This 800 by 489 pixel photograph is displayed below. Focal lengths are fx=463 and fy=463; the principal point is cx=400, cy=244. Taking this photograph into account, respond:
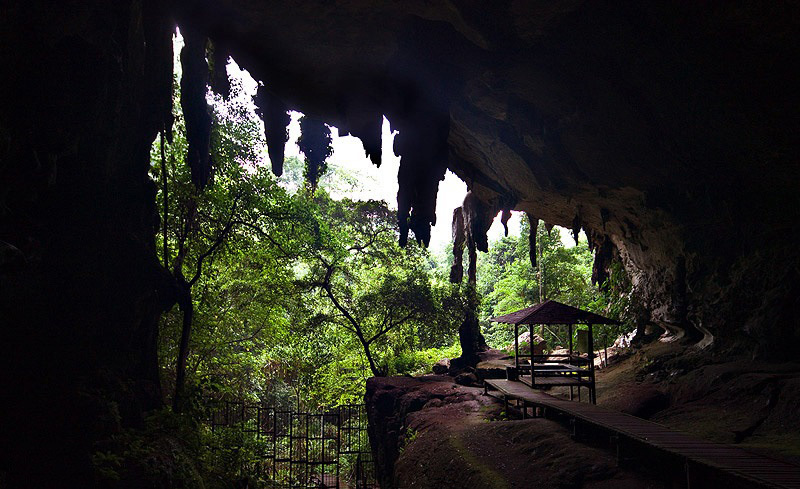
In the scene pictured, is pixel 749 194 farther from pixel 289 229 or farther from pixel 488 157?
pixel 289 229

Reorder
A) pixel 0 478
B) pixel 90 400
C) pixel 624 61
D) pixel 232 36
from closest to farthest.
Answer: pixel 0 478
pixel 90 400
pixel 624 61
pixel 232 36

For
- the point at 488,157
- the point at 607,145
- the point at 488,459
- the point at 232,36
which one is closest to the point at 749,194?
the point at 607,145

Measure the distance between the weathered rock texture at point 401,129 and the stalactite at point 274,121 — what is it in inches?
2.3

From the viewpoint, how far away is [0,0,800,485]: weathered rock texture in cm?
702

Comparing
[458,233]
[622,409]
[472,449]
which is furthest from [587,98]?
[458,233]

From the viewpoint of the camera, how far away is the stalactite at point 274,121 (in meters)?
12.4

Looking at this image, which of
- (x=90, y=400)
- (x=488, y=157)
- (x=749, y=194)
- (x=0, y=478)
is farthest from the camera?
(x=488, y=157)

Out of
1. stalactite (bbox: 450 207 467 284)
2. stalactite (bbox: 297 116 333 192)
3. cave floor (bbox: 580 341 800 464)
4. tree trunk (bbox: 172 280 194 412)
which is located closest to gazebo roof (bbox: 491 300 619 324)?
cave floor (bbox: 580 341 800 464)

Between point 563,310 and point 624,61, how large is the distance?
5.82 metres

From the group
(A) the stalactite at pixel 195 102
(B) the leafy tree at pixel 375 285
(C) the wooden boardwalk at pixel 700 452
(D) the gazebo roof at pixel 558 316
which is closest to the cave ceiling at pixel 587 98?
(A) the stalactite at pixel 195 102

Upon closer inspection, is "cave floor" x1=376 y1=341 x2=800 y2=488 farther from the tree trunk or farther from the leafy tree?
the leafy tree

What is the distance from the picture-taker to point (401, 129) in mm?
12969

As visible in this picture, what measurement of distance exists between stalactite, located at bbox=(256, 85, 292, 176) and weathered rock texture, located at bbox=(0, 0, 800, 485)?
58 mm

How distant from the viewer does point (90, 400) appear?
7582mm
